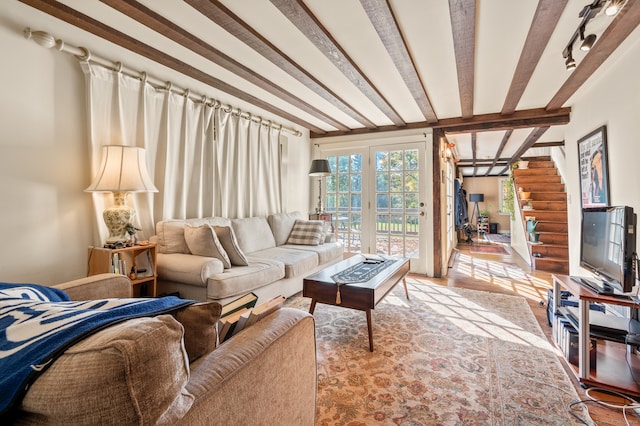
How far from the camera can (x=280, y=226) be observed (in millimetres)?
3977

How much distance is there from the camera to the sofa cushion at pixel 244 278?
2268 mm

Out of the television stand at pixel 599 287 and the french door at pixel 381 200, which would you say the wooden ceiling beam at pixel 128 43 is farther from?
the television stand at pixel 599 287

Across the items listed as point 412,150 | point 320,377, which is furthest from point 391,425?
point 412,150

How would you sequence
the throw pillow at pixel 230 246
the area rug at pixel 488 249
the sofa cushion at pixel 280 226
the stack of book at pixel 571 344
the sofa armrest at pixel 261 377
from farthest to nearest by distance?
the area rug at pixel 488 249
the sofa cushion at pixel 280 226
the throw pillow at pixel 230 246
the stack of book at pixel 571 344
the sofa armrest at pixel 261 377

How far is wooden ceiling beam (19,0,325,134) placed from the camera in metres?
1.84

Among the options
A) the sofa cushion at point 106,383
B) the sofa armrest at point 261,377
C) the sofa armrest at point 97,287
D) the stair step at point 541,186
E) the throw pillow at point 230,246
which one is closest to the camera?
the sofa cushion at point 106,383

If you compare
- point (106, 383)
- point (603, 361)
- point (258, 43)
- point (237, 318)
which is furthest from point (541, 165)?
point (106, 383)

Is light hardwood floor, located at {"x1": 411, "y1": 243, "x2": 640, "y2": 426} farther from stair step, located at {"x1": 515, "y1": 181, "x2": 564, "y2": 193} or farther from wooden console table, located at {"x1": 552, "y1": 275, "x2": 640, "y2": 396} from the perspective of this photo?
stair step, located at {"x1": 515, "y1": 181, "x2": 564, "y2": 193}

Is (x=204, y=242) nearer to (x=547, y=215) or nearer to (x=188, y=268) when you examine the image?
(x=188, y=268)

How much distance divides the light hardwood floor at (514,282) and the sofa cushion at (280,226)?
6.66ft

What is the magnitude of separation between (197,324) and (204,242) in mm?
1793

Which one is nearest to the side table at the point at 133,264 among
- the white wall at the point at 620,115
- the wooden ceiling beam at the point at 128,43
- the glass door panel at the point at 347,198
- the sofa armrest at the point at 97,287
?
the sofa armrest at the point at 97,287

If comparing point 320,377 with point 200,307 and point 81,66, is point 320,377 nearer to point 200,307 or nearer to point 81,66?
point 200,307

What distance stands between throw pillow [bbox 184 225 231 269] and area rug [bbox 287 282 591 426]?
112 cm
